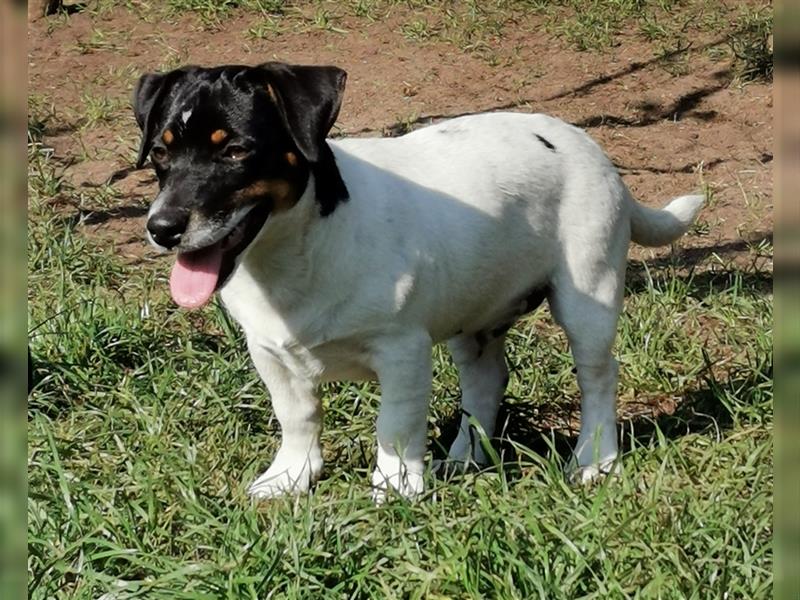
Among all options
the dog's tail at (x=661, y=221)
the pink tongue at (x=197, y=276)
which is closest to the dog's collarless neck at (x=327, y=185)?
the pink tongue at (x=197, y=276)

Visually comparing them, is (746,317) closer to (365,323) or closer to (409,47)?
(365,323)

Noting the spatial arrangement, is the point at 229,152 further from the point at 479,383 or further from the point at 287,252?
the point at 479,383

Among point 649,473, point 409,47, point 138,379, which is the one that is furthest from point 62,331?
point 409,47

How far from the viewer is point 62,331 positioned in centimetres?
489

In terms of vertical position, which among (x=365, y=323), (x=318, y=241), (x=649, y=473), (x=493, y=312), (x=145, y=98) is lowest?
(x=649, y=473)

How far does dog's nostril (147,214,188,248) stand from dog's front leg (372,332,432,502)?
2.66 feet

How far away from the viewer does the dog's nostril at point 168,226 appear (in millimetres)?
3195

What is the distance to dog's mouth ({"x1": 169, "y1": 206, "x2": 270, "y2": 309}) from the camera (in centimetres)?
335

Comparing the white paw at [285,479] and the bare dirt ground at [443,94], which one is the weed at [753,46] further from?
the white paw at [285,479]

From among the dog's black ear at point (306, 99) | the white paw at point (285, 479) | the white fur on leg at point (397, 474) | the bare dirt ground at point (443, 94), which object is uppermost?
the dog's black ear at point (306, 99)

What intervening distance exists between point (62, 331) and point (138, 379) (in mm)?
439

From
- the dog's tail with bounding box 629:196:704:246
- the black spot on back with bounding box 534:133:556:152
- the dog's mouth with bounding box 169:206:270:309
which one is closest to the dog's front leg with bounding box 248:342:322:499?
the dog's mouth with bounding box 169:206:270:309

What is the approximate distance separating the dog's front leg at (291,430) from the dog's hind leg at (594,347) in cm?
92

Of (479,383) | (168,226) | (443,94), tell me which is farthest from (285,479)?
(443,94)
